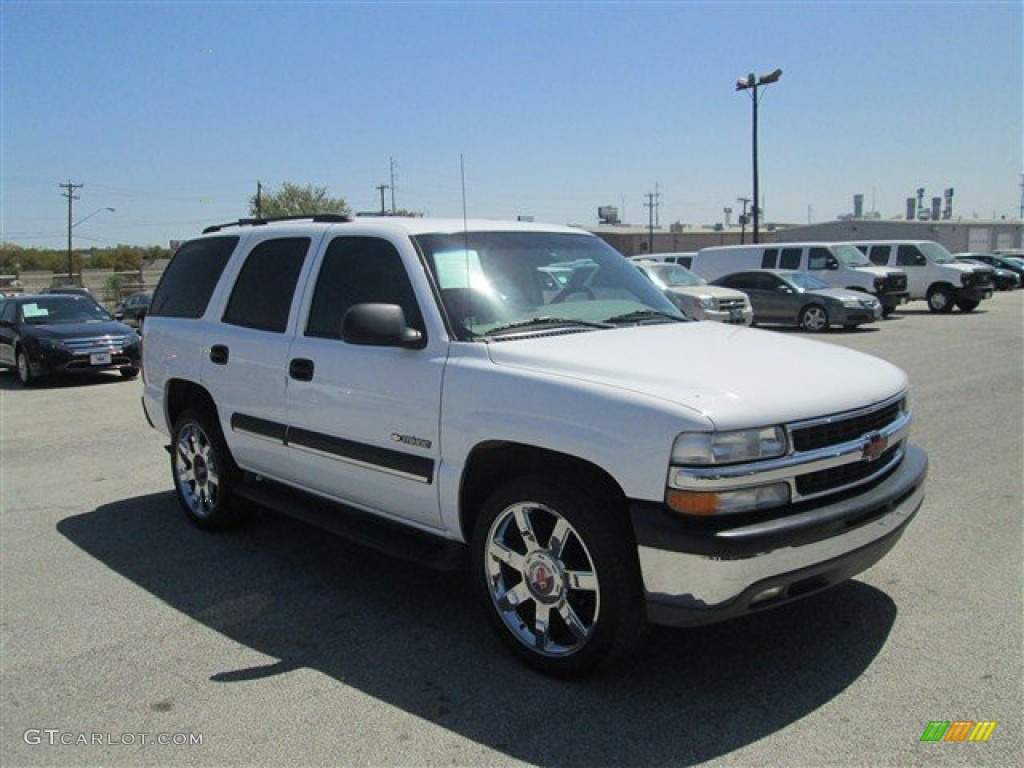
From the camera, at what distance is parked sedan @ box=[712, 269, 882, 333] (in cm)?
1923

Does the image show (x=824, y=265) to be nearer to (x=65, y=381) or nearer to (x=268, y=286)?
(x=65, y=381)

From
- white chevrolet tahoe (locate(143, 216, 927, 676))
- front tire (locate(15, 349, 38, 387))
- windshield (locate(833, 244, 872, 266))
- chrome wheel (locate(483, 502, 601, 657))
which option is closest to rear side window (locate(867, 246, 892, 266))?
windshield (locate(833, 244, 872, 266))

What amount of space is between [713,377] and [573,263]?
1.57 m

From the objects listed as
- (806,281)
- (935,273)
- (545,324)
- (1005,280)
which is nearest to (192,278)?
(545,324)

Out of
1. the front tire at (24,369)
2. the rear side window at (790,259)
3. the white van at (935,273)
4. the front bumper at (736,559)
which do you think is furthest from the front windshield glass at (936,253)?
the front bumper at (736,559)

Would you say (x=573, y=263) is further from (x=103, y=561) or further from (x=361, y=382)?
(x=103, y=561)

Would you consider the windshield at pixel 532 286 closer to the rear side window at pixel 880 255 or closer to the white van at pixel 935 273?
the white van at pixel 935 273

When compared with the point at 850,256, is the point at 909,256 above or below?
above

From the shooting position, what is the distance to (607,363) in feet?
11.3

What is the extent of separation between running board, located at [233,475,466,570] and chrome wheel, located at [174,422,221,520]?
37cm

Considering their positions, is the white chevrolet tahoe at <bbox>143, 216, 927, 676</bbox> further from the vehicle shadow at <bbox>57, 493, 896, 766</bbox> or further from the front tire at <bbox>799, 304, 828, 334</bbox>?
the front tire at <bbox>799, 304, 828, 334</bbox>

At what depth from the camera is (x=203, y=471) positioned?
5.62 meters

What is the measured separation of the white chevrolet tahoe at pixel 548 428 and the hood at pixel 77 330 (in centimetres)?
1022

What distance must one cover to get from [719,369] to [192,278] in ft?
13.1
